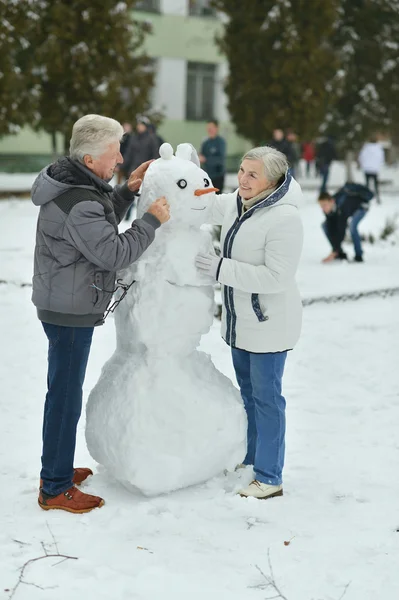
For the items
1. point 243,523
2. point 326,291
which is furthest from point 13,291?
point 243,523

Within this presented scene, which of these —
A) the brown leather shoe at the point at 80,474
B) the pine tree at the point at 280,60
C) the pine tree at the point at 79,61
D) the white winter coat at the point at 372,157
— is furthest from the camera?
the pine tree at the point at 280,60

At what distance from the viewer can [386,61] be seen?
1003 inches

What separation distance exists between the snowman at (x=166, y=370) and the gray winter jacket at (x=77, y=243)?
20cm

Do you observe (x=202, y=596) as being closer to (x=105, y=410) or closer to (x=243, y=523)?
(x=243, y=523)

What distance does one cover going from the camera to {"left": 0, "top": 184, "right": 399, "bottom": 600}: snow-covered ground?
10.8ft

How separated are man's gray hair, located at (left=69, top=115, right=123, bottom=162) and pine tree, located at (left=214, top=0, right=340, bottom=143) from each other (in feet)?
63.7

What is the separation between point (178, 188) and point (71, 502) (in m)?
1.53

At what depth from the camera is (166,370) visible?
13.2ft

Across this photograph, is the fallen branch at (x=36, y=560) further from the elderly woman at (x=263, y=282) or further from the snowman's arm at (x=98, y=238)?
the snowman's arm at (x=98, y=238)

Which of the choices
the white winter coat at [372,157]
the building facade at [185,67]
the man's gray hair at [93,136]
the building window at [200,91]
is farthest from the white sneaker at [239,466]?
the building window at [200,91]

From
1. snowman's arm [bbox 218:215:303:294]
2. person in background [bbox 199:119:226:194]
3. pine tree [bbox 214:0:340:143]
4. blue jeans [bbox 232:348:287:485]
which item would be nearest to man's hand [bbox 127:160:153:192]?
snowman's arm [bbox 218:215:303:294]

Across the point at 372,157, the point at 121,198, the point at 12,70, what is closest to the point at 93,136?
the point at 121,198

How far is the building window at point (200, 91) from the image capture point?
1089 inches

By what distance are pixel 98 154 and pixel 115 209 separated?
1.46ft
